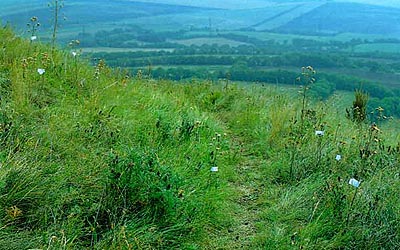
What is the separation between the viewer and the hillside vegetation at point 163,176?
292 centimetres

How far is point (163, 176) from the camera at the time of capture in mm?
3260

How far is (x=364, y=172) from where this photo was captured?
13.2 ft

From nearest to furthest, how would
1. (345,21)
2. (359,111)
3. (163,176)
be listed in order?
(163,176)
(359,111)
(345,21)

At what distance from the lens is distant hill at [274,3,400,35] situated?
53.7 metres

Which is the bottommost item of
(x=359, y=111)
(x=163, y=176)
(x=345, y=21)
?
(x=345, y=21)

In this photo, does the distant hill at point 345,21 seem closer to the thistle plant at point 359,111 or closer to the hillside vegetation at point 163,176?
the thistle plant at point 359,111

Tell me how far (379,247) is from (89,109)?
A: 114 inches

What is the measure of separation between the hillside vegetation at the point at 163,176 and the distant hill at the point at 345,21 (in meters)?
49.6

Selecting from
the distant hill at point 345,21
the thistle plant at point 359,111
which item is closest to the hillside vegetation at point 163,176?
the thistle plant at point 359,111

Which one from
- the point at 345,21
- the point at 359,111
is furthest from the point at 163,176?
the point at 345,21

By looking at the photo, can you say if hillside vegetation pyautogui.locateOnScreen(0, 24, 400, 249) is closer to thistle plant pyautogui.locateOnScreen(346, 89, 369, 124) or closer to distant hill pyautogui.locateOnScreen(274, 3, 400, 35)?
thistle plant pyautogui.locateOnScreen(346, 89, 369, 124)

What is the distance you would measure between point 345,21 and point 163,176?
5931 cm

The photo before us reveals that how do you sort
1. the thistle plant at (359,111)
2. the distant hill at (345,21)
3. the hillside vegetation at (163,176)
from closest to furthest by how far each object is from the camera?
the hillside vegetation at (163,176) < the thistle plant at (359,111) < the distant hill at (345,21)

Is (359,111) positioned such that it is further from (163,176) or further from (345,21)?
(345,21)
